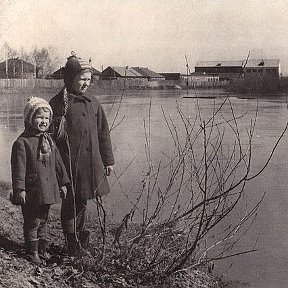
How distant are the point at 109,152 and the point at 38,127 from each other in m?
0.65

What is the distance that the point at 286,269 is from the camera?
441cm

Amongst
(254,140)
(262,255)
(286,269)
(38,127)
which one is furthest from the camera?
(254,140)

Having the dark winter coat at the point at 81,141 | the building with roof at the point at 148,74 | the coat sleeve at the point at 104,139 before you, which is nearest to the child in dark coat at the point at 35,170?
the dark winter coat at the point at 81,141

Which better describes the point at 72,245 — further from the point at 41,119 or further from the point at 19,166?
the point at 41,119

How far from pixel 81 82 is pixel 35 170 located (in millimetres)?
703

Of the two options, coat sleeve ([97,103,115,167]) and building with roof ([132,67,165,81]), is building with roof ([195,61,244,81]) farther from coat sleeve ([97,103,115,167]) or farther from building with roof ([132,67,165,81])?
coat sleeve ([97,103,115,167])

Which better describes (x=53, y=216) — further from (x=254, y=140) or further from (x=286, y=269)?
(x=254, y=140)

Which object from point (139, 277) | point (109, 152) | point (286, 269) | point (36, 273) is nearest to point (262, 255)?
point (286, 269)

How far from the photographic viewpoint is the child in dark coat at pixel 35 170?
3.16 metres

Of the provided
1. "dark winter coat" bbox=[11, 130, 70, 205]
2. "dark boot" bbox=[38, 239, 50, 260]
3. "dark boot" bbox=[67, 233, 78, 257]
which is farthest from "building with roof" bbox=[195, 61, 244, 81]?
"dark winter coat" bbox=[11, 130, 70, 205]

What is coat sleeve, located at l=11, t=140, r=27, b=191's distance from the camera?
10.3ft

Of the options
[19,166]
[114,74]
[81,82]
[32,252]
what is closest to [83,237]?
[32,252]

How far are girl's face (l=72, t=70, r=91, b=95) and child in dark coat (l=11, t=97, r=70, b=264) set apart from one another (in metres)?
0.30

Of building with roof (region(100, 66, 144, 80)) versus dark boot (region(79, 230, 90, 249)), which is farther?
building with roof (region(100, 66, 144, 80))
